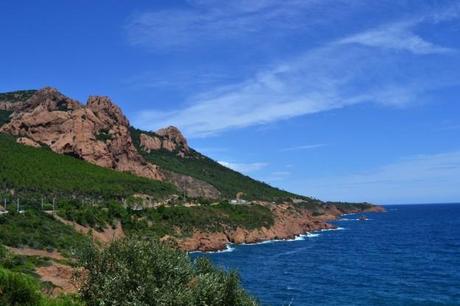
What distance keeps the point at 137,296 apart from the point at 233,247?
102860 mm

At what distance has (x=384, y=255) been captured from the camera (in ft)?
377

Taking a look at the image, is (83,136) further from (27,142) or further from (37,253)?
(37,253)

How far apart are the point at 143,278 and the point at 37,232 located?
5117 cm

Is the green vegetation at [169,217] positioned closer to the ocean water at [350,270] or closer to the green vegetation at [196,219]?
the green vegetation at [196,219]

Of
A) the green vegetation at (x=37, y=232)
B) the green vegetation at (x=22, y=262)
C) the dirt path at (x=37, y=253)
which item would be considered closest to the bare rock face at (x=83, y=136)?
the green vegetation at (x=37, y=232)

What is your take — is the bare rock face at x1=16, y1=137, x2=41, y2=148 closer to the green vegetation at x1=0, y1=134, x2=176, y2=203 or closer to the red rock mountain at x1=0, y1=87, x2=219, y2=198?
the red rock mountain at x1=0, y1=87, x2=219, y2=198

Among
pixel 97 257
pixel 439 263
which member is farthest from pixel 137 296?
pixel 439 263

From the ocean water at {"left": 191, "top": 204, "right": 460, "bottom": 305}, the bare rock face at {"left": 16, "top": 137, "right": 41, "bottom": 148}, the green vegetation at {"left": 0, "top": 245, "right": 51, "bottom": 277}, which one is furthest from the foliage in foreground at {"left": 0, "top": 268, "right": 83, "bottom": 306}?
the bare rock face at {"left": 16, "top": 137, "right": 41, "bottom": 148}

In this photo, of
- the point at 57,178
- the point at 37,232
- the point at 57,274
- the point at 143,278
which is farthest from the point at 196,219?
the point at 143,278

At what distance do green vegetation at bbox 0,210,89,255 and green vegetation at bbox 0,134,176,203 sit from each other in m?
23.4

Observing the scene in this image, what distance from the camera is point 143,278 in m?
28.1

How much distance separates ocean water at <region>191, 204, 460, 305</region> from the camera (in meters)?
70.6

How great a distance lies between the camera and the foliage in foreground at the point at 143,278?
89.5 ft

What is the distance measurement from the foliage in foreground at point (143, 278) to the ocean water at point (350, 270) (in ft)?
66.5
